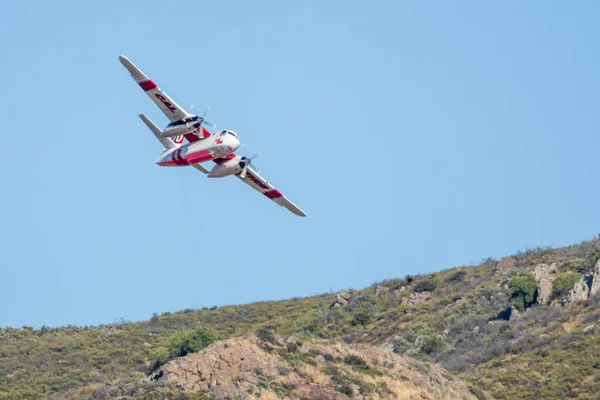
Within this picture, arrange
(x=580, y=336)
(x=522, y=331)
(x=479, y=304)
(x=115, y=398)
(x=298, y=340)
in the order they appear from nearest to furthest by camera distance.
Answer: (x=115, y=398) < (x=298, y=340) < (x=580, y=336) < (x=522, y=331) < (x=479, y=304)

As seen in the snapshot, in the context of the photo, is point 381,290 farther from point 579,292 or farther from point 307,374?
point 307,374

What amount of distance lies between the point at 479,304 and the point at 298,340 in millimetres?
29767

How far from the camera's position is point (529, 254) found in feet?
345

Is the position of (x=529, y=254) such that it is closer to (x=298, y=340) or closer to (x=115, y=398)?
(x=298, y=340)

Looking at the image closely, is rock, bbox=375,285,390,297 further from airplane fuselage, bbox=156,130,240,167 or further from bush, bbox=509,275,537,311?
airplane fuselage, bbox=156,130,240,167

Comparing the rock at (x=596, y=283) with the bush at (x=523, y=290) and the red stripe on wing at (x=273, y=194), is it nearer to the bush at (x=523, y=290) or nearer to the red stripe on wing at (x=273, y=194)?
the bush at (x=523, y=290)

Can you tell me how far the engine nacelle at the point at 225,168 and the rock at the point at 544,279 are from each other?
108ft

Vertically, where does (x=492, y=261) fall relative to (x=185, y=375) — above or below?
above

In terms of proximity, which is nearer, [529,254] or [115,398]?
[115,398]

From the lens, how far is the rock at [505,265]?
102 m

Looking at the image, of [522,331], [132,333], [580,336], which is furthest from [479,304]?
[132,333]

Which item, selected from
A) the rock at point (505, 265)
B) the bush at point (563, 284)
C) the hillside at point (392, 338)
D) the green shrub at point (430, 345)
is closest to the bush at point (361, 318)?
the hillside at point (392, 338)

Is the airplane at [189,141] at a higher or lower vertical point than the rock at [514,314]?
higher

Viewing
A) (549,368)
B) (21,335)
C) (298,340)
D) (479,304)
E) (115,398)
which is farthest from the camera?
(21,335)
